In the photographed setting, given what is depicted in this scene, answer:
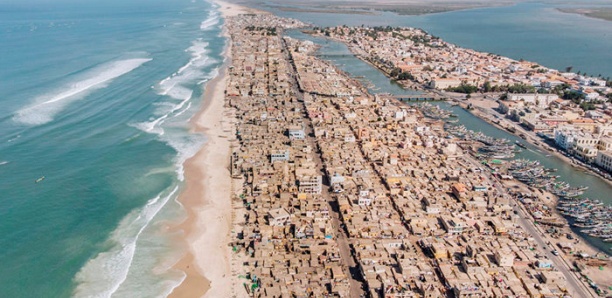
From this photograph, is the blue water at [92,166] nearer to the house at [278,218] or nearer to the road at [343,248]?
the house at [278,218]

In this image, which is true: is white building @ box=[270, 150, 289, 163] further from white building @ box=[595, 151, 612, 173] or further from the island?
white building @ box=[595, 151, 612, 173]

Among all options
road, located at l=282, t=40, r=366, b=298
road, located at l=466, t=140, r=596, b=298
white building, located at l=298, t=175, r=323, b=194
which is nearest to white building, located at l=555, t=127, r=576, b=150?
road, located at l=466, t=140, r=596, b=298

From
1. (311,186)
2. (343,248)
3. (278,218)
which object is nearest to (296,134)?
(311,186)

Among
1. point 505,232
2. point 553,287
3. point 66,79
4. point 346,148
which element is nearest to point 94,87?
point 66,79

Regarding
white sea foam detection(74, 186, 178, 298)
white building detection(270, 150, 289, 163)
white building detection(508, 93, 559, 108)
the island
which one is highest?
white building detection(508, 93, 559, 108)

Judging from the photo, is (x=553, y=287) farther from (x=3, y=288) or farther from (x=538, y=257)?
(x=3, y=288)

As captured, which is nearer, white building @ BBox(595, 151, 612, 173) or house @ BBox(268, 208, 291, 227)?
house @ BBox(268, 208, 291, 227)

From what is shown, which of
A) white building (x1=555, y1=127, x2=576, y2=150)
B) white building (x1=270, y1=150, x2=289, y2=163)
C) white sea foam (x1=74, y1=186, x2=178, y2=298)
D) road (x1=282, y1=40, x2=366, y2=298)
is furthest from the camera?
white building (x1=555, y1=127, x2=576, y2=150)
